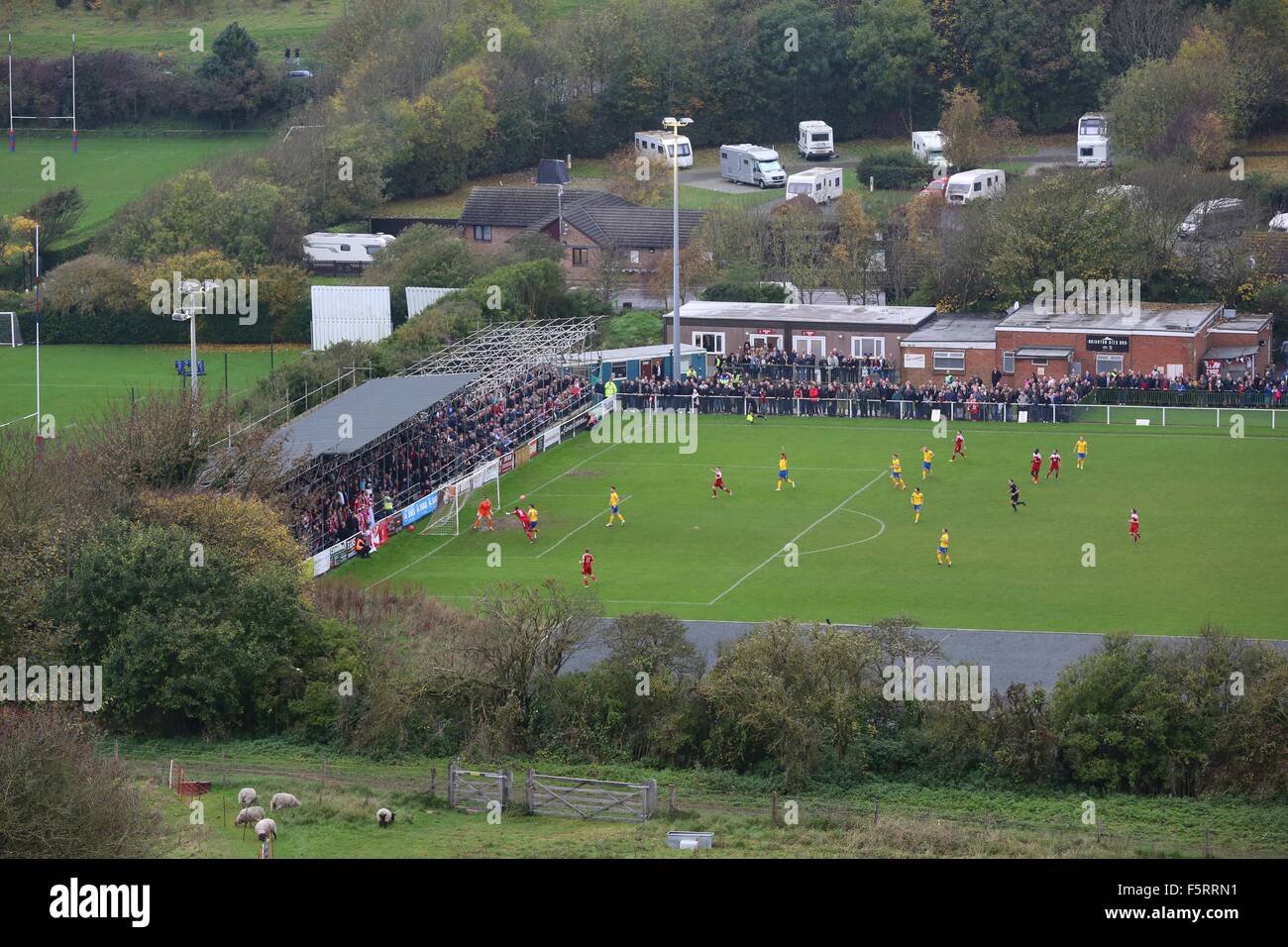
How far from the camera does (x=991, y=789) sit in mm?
33875

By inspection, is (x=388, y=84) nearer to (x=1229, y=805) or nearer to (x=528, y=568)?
(x=528, y=568)

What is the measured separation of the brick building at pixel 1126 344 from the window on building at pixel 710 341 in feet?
37.6

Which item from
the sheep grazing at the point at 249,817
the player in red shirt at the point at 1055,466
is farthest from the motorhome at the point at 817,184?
the sheep grazing at the point at 249,817

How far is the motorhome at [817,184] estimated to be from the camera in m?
99.1

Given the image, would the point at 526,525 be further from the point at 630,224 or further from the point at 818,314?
the point at 630,224

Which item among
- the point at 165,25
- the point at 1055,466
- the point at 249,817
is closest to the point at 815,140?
the point at 165,25

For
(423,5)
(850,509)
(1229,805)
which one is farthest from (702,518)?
(423,5)

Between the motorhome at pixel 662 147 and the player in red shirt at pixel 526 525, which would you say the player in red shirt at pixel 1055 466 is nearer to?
the player in red shirt at pixel 526 525

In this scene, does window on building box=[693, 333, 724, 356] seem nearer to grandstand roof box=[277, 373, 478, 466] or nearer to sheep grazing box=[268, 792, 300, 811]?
grandstand roof box=[277, 373, 478, 466]

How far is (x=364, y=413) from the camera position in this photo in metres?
55.3

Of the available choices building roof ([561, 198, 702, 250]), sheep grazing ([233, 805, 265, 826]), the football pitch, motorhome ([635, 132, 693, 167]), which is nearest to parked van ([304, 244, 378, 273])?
building roof ([561, 198, 702, 250])

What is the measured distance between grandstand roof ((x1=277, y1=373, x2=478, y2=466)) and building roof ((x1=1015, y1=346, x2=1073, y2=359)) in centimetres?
2276

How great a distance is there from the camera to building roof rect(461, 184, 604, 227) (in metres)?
96.8

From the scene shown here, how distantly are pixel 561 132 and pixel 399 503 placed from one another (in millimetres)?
64405
